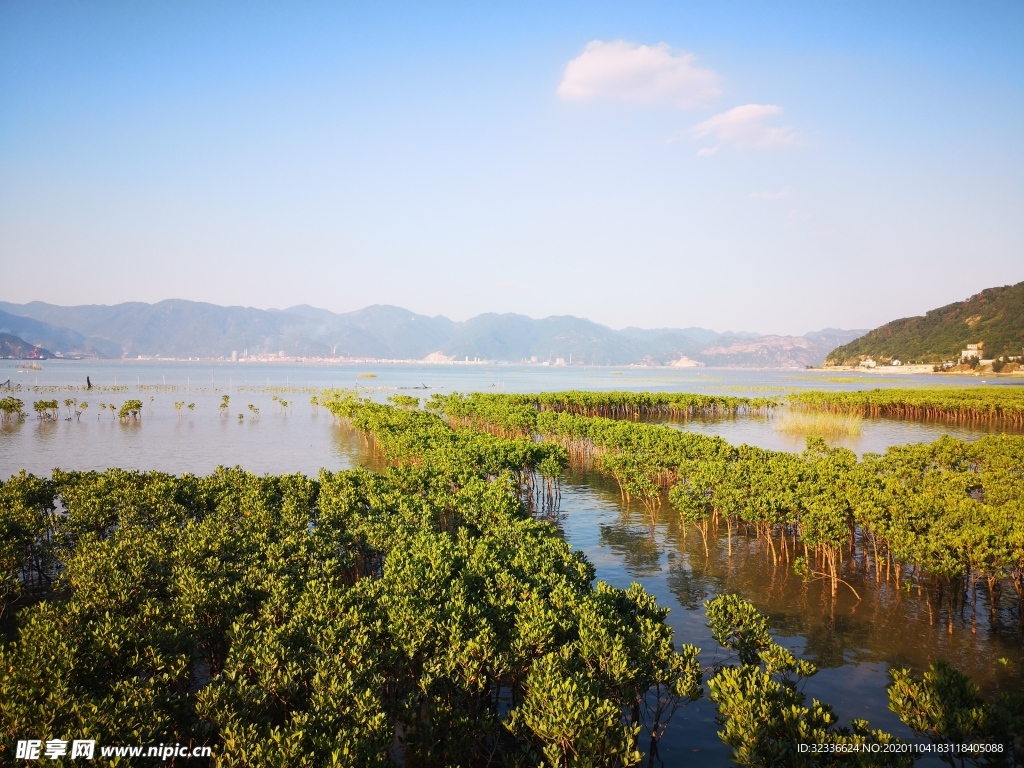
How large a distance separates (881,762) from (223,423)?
70136mm

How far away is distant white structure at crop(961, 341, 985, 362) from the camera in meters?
181

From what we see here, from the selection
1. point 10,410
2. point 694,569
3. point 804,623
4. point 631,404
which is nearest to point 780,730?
point 804,623

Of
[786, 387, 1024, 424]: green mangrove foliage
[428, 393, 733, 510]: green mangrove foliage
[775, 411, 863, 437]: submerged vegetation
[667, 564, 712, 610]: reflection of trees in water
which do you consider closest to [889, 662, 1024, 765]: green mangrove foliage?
[667, 564, 712, 610]: reflection of trees in water

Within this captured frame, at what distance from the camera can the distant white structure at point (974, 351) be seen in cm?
18146

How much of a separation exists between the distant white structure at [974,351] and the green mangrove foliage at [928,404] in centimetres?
13182

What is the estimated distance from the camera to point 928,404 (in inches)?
2894

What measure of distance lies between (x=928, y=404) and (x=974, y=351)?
481 ft

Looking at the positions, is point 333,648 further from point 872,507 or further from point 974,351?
point 974,351

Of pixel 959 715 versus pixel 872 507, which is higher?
pixel 872 507

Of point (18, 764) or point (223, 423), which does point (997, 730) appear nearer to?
point (18, 764)

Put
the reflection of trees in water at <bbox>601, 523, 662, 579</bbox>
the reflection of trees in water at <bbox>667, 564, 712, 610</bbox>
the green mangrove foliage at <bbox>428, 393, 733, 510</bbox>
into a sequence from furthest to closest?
the green mangrove foliage at <bbox>428, 393, 733, 510</bbox> < the reflection of trees in water at <bbox>601, 523, 662, 579</bbox> < the reflection of trees in water at <bbox>667, 564, 712, 610</bbox>

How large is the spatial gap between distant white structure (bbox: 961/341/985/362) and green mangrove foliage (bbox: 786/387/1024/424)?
131823 mm

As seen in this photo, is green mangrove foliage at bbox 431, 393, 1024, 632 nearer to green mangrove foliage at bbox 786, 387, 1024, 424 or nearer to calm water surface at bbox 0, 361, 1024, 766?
calm water surface at bbox 0, 361, 1024, 766

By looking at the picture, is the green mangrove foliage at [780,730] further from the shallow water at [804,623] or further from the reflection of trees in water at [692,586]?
the reflection of trees in water at [692,586]
